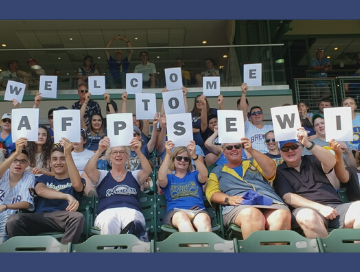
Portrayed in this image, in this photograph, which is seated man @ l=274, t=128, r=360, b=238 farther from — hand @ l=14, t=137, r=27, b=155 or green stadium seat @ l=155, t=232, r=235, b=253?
hand @ l=14, t=137, r=27, b=155

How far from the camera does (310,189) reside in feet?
13.7

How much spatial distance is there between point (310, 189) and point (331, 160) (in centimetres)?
33

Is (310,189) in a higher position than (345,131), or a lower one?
lower

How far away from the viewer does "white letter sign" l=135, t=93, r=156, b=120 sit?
206 inches

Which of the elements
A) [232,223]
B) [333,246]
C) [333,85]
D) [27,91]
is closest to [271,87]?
[333,85]

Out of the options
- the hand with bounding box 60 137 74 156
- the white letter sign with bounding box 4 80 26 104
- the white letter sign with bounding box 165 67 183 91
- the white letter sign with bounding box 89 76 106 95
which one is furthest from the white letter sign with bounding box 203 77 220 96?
the hand with bounding box 60 137 74 156

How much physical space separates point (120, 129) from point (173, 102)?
1.14 m

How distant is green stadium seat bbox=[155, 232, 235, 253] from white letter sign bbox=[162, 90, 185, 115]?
215cm

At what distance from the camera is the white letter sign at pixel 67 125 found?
4.23 m

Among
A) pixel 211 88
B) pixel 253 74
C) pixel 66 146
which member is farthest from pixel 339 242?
pixel 253 74

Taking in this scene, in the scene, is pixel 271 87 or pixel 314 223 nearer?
pixel 314 223

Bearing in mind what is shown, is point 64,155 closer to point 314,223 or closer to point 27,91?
point 314,223

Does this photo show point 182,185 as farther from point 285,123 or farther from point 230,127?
point 285,123

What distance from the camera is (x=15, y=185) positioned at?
4.31m
